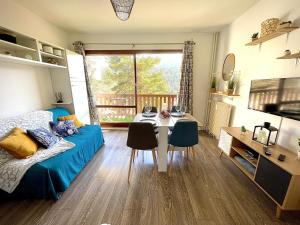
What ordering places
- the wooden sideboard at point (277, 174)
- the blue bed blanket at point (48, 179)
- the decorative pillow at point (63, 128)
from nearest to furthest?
the wooden sideboard at point (277, 174), the blue bed blanket at point (48, 179), the decorative pillow at point (63, 128)

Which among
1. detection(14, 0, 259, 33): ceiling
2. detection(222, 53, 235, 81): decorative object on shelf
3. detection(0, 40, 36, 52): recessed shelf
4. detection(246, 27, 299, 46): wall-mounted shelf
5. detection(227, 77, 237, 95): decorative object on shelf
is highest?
detection(14, 0, 259, 33): ceiling

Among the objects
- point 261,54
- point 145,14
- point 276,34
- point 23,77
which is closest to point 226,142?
point 261,54

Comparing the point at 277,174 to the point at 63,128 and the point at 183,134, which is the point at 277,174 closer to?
the point at 183,134

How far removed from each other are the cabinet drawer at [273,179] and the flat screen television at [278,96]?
1.88ft

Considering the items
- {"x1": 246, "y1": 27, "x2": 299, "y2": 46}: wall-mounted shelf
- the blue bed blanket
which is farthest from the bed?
{"x1": 246, "y1": 27, "x2": 299, "y2": 46}: wall-mounted shelf

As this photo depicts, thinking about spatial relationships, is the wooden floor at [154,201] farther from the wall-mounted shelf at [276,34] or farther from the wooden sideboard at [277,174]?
the wall-mounted shelf at [276,34]

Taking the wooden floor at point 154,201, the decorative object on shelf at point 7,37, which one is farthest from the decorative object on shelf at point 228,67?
the decorative object on shelf at point 7,37

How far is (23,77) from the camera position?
2373mm

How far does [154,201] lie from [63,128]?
1.89 metres

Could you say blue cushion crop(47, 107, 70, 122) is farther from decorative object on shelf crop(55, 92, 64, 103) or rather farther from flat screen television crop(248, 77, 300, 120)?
flat screen television crop(248, 77, 300, 120)

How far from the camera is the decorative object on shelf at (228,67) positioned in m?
2.87

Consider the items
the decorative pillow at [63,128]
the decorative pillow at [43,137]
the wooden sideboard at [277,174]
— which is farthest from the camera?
the decorative pillow at [63,128]

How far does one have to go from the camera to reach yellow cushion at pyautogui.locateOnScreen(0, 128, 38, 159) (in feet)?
5.38

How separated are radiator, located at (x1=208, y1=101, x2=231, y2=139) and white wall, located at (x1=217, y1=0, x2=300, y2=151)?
0.13 meters
